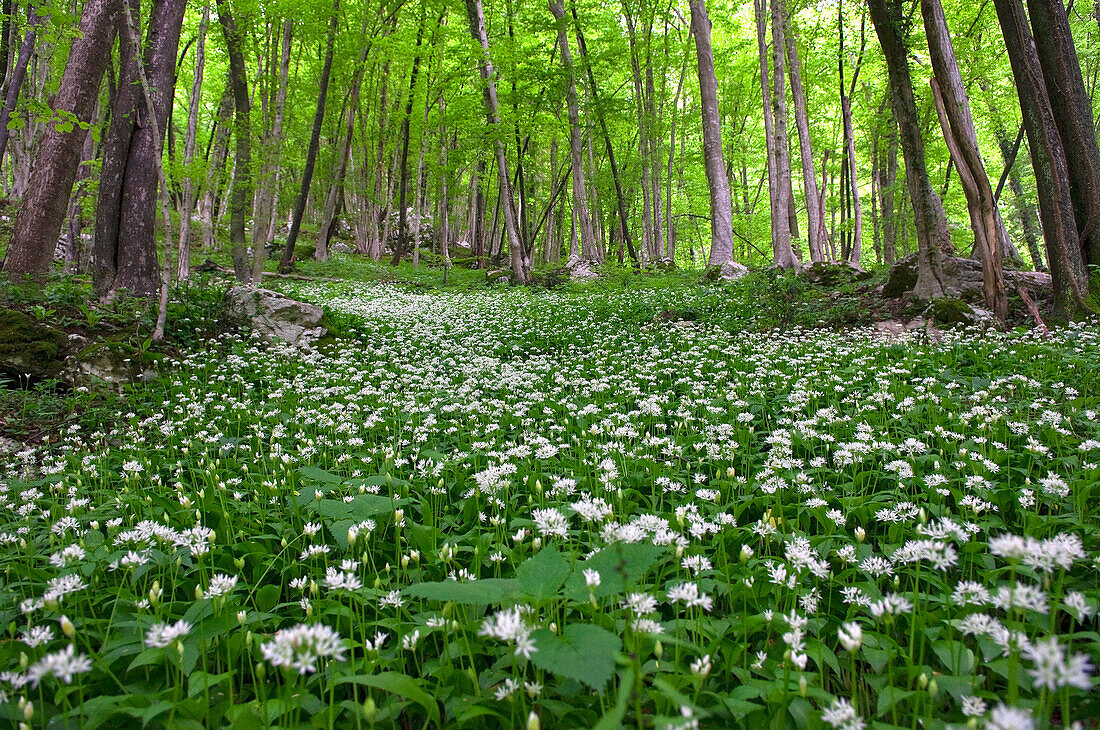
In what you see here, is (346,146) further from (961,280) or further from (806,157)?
(961,280)

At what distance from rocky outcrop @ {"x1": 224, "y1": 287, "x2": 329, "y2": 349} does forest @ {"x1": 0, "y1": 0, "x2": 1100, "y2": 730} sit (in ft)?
0.22

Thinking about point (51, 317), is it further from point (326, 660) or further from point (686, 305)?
point (686, 305)

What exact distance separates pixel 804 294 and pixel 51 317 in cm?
1196

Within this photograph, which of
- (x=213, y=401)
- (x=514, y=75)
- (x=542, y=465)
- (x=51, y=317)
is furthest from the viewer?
(x=514, y=75)

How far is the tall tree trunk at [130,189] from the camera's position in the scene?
7.68m

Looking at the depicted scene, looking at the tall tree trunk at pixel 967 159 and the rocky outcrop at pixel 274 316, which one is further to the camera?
the rocky outcrop at pixel 274 316

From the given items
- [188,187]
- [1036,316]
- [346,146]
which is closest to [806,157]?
[1036,316]

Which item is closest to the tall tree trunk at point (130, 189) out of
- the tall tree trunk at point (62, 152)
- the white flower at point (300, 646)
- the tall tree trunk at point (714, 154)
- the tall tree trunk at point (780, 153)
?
the tall tree trunk at point (62, 152)

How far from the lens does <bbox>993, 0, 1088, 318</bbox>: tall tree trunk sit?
743cm

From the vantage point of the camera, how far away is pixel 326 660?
6.06 feet

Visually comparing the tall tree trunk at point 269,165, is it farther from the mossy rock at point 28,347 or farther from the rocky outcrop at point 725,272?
the rocky outcrop at point 725,272

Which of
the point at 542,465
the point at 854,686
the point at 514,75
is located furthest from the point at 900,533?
the point at 514,75

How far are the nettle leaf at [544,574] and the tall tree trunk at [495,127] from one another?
16.7 m

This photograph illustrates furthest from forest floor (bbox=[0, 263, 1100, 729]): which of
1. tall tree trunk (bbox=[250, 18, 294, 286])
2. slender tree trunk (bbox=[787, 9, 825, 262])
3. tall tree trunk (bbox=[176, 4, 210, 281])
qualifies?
slender tree trunk (bbox=[787, 9, 825, 262])
